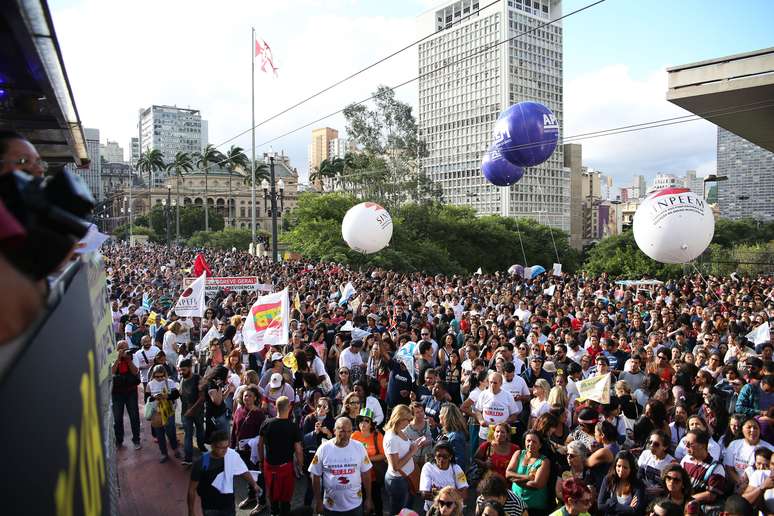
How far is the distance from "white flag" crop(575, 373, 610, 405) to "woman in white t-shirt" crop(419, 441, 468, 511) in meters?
2.07

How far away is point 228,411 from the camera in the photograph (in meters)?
8.62

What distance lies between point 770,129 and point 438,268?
2311 centimetres

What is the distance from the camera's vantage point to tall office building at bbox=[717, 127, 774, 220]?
593ft

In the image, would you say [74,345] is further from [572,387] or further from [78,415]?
[572,387]

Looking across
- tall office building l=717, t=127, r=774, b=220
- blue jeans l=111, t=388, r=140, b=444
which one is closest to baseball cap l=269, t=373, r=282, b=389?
blue jeans l=111, t=388, r=140, b=444

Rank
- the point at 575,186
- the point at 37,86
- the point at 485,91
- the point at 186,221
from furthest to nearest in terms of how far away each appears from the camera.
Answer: the point at 575,186, the point at 485,91, the point at 186,221, the point at 37,86

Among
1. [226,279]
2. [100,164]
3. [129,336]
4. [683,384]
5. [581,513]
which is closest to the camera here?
[581,513]

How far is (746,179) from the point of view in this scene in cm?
19538

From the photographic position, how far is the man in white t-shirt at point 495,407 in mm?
6887

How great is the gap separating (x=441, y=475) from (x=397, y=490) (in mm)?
717

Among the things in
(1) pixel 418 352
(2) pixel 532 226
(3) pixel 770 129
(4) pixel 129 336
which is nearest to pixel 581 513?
(1) pixel 418 352

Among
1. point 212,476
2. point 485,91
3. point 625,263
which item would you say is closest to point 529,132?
point 212,476

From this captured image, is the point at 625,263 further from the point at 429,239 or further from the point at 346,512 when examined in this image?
the point at 346,512

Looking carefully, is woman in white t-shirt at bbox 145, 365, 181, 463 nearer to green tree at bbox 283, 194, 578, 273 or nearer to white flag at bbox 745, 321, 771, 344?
white flag at bbox 745, 321, 771, 344
